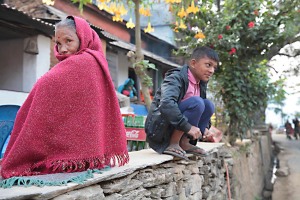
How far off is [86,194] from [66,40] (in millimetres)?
888

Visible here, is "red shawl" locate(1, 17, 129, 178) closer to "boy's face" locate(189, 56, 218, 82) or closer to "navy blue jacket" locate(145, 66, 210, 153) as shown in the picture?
"navy blue jacket" locate(145, 66, 210, 153)

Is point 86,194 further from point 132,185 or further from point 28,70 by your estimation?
point 28,70

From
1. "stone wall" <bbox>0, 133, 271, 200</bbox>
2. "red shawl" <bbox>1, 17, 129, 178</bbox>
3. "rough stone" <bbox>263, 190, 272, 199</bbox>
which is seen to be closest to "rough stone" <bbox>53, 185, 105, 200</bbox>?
"stone wall" <bbox>0, 133, 271, 200</bbox>

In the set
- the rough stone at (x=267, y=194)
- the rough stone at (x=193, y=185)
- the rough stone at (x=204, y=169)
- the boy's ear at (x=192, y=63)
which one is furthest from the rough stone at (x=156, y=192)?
the rough stone at (x=267, y=194)

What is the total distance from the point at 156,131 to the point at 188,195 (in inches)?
25.7

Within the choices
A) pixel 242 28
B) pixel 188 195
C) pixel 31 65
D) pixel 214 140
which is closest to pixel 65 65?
pixel 188 195

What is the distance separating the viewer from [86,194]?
1.61 meters

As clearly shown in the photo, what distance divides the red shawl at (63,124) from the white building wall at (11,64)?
464 cm

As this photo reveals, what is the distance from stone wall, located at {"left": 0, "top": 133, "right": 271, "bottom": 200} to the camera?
149 centimetres

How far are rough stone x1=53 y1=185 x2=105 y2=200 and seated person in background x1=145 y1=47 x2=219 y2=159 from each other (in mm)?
1033

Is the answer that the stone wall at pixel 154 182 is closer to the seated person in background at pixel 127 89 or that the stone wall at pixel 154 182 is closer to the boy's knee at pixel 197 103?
the boy's knee at pixel 197 103

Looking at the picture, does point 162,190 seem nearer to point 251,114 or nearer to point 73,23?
point 73,23

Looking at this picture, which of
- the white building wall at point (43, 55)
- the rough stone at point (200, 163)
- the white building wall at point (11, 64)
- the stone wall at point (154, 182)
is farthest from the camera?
the white building wall at point (11, 64)

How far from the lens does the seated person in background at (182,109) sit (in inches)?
104
